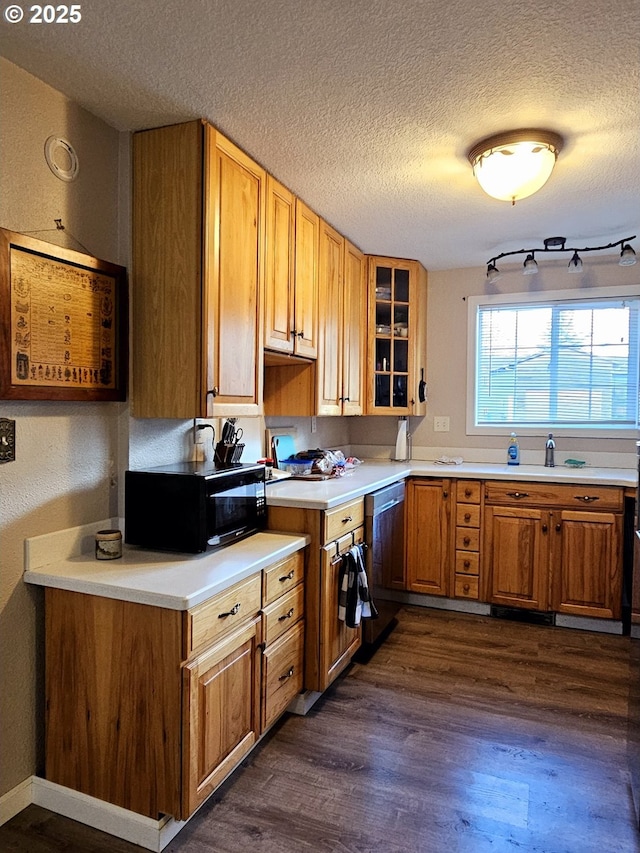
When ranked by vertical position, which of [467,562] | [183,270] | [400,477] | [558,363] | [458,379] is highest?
[183,270]

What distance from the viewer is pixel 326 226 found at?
309 centimetres

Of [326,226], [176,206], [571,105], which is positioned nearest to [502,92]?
[571,105]

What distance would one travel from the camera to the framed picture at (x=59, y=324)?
1618 mm

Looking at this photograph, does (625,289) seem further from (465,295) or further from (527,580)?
(527,580)

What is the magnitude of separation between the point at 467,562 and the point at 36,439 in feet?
8.90

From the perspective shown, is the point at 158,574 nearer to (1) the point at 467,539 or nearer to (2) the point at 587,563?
(1) the point at 467,539

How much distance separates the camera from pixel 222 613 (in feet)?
5.62

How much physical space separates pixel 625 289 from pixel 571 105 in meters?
2.13

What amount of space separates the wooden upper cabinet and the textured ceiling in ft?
0.40

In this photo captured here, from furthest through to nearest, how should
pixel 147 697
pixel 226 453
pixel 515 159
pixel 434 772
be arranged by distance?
pixel 226 453 → pixel 515 159 → pixel 434 772 → pixel 147 697

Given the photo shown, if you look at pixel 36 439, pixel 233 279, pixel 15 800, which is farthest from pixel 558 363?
pixel 15 800

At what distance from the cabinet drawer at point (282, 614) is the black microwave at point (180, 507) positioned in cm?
31

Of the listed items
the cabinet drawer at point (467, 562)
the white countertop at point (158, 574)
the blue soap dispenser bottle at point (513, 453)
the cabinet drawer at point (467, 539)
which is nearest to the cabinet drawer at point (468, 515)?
the cabinet drawer at point (467, 539)

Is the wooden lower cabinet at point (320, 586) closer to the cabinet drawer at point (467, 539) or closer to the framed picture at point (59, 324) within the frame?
the framed picture at point (59, 324)
